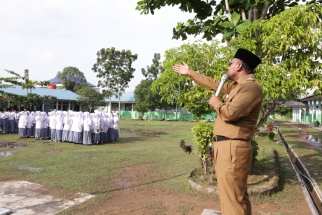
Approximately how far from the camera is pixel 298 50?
4910 millimetres

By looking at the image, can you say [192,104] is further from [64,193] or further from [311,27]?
[64,193]

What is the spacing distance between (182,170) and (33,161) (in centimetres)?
473

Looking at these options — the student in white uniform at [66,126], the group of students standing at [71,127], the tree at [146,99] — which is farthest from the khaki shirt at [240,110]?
the tree at [146,99]

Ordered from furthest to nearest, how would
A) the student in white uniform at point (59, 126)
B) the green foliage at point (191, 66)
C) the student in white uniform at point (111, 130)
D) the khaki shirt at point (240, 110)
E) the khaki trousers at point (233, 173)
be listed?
the student in white uniform at point (111, 130) < the student in white uniform at point (59, 126) < the green foliage at point (191, 66) < the khaki trousers at point (233, 173) < the khaki shirt at point (240, 110)

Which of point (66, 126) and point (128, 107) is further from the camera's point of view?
point (128, 107)

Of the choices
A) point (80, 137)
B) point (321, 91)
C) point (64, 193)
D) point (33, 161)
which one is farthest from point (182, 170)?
point (80, 137)

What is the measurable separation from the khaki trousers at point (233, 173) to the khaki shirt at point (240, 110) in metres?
0.10

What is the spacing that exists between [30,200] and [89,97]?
3111 centimetres

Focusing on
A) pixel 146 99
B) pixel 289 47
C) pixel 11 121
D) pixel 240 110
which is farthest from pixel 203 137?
pixel 146 99

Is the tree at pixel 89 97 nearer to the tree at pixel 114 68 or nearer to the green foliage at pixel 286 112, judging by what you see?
the tree at pixel 114 68

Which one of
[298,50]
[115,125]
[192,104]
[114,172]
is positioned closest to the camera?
[298,50]

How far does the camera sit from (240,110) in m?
2.50

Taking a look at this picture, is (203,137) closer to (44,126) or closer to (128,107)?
(44,126)

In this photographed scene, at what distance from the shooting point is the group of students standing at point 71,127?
13320mm
